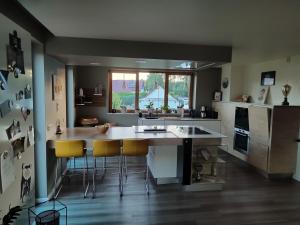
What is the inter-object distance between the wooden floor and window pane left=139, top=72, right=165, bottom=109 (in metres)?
2.82

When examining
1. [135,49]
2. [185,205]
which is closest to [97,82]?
[135,49]

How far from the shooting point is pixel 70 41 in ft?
10.4

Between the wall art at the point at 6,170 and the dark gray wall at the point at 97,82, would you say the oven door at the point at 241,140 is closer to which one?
the dark gray wall at the point at 97,82

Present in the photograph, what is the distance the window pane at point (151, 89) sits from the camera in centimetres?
633

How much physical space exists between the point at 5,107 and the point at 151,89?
15.8 ft

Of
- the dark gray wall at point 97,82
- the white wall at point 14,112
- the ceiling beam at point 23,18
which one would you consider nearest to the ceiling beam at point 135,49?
the ceiling beam at point 23,18

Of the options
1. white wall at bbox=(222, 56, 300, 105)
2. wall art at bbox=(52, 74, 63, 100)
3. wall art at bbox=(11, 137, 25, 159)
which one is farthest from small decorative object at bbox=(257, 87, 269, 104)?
wall art at bbox=(11, 137, 25, 159)

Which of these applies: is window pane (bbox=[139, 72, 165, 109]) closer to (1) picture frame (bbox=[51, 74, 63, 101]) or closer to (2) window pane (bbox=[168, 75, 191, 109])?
(2) window pane (bbox=[168, 75, 191, 109])

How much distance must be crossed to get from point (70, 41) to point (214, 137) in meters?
2.60

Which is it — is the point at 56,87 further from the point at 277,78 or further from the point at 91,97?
the point at 277,78

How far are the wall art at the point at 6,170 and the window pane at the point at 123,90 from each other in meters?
4.38

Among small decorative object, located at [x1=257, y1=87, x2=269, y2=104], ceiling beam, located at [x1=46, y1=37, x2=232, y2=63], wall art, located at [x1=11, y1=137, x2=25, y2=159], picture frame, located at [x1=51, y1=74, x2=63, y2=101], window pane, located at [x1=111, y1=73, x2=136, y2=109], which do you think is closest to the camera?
wall art, located at [x1=11, y1=137, x2=25, y2=159]

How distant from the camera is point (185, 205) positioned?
3.16 m

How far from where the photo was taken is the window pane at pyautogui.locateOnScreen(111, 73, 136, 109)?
20.2ft
